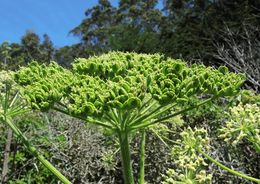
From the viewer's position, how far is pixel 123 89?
2.70 metres

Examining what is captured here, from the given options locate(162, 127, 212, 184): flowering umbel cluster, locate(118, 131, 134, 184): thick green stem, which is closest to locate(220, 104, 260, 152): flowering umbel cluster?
locate(162, 127, 212, 184): flowering umbel cluster

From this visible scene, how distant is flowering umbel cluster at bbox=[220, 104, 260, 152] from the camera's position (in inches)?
103

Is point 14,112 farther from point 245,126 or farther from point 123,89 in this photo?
point 245,126

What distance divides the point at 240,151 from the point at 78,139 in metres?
2.22

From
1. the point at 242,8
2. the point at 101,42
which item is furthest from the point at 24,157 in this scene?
the point at 101,42

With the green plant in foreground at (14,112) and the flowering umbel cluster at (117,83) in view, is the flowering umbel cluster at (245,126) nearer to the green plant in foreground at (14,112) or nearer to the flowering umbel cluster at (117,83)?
the flowering umbel cluster at (117,83)

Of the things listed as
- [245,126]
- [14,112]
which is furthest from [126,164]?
[14,112]

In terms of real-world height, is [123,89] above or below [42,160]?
above

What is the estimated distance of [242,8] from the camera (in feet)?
57.6

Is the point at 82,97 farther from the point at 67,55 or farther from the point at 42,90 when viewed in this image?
the point at 67,55

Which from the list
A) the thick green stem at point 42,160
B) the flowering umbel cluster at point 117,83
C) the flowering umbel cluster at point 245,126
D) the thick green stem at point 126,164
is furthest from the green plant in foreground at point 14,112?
the flowering umbel cluster at point 245,126

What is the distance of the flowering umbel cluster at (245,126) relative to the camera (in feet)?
8.57

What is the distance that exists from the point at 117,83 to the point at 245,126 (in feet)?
2.36

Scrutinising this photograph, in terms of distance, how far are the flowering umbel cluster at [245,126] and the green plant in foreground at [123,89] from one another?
0.68ft
